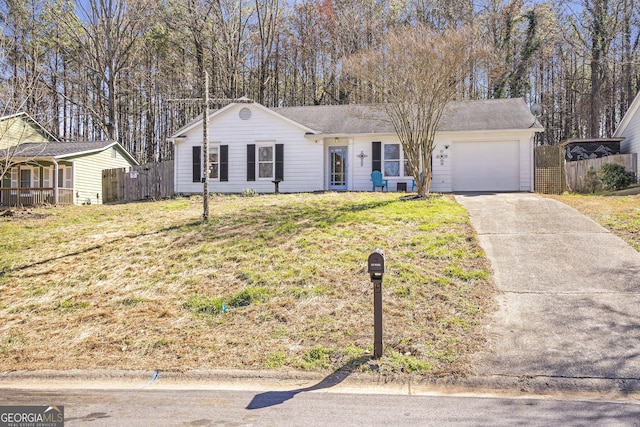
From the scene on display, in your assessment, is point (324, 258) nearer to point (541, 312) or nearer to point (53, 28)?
point (541, 312)

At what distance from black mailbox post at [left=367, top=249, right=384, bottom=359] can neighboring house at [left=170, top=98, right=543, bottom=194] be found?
45.4ft

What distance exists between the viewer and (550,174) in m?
18.0

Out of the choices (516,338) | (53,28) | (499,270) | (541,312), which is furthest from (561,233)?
(53,28)

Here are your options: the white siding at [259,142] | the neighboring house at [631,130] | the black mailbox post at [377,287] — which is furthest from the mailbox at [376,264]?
the neighboring house at [631,130]

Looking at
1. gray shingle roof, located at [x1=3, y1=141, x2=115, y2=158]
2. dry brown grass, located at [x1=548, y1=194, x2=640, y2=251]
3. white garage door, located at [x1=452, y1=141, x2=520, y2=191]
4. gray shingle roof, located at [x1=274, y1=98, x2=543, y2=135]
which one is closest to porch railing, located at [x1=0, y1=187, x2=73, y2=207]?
gray shingle roof, located at [x1=3, y1=141, x2=115, y2=158]

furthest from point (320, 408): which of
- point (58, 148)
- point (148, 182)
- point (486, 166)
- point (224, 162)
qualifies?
point (58, 148)

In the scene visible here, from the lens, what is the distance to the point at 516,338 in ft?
17.6

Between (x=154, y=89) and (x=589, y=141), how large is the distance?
2926 cm

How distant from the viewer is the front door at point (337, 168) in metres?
A: 19.8

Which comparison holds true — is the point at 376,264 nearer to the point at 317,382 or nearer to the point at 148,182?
the point at 317,382

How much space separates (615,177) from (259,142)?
1400 centimetres

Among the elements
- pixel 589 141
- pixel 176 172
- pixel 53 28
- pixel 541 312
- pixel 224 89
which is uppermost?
pixel 53 28

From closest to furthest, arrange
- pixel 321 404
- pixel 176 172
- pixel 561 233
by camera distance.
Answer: pixel 321 404 → pixel 561 233 → pixel 176 172

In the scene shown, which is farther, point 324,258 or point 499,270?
point 324,258
